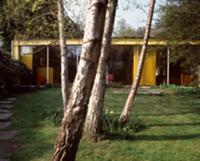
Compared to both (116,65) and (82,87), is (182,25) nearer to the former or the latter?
(82,87)

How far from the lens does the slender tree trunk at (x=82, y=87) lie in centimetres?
466

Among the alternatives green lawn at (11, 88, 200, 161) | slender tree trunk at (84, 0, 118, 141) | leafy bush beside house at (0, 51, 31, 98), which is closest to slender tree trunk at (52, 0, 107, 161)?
Result: green lawn at (11, 88, 200, 161)

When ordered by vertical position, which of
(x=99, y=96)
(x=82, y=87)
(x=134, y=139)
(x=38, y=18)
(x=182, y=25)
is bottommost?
(x=134, y=139)

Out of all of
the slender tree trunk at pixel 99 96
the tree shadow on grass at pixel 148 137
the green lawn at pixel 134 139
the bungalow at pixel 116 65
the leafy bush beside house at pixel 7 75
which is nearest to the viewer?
the green lawn at pixel 134 139

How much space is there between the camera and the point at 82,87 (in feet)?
15.3

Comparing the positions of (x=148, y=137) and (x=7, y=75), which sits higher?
(x=7, y=75)

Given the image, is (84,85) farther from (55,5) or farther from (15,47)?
(15,47)

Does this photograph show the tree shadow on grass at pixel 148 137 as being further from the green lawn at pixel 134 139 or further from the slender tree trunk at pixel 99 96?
the slender tree trunk at pixel 99 96

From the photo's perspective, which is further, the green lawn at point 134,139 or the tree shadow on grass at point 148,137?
the tree shadow on grass at point 148,137

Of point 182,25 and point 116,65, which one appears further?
point 116,65

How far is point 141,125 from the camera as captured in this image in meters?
9.88

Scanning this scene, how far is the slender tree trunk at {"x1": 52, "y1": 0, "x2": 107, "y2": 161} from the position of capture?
4.66 m

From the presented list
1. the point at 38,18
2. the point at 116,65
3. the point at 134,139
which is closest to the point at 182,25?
the point at 38,18

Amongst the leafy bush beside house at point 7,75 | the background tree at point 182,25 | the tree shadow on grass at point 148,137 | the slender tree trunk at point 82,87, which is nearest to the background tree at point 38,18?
the tree shadow on grass at point 148,137
